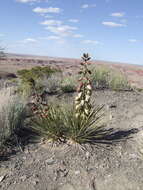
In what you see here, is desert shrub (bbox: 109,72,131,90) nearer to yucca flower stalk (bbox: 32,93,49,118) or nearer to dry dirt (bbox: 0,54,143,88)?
dry dirt (bbox: 0,54,143,88)

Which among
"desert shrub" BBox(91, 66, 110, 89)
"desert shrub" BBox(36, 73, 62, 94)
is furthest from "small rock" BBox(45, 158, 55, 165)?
"desert shrub" BBox(91, 66, 110, 89)

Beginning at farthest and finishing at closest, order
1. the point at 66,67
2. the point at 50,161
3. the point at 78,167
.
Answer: the point at 66,67
the point at 50,161
the point at 78,167

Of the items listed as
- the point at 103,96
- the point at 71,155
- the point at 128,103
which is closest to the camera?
the point at 71,155

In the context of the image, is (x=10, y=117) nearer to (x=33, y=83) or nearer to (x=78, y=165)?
(x=78, y=165)

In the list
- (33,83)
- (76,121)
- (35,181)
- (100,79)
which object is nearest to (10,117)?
(76,121)

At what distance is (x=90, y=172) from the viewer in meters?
4.57

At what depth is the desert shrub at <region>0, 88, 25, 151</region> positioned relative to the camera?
553cm

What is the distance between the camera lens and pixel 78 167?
4695mm

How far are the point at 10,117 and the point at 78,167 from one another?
75.1 inches

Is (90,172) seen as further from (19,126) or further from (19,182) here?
(19,126)

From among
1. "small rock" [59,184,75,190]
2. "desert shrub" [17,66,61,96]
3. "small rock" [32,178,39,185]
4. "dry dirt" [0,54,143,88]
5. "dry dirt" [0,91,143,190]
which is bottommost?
"dry dirt" [0,54,143,88]

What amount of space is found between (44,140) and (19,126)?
2.71 feet

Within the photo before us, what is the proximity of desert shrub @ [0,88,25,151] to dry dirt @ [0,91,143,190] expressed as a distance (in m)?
0.50

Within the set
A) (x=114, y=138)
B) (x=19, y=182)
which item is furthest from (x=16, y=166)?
(x=114, y=138)
